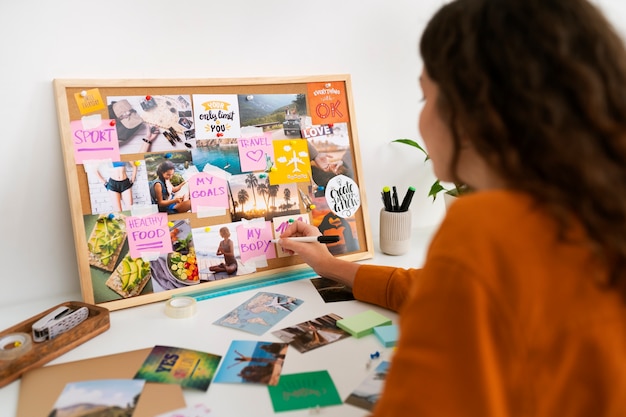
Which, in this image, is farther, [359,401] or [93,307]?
[93,307]

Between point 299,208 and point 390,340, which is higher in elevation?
point 299,208

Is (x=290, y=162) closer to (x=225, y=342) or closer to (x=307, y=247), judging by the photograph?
(x=307, y=247)

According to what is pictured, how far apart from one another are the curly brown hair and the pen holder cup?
0.69 metres

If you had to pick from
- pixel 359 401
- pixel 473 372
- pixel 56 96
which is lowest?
pixel 359 401

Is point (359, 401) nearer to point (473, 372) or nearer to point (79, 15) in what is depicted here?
point (473, 372)

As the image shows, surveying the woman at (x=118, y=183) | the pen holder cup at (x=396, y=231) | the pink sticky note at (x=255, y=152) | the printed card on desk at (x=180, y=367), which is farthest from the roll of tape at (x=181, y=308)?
the pen holder cup at (x=396, y=231)

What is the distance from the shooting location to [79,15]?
0.93 meters

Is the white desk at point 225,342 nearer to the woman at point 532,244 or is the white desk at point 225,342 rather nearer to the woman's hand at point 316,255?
the woman's hand at point 316,255

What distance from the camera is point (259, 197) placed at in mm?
1056

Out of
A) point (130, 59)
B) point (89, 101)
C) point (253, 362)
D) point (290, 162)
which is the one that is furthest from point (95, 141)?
point (253, 362)

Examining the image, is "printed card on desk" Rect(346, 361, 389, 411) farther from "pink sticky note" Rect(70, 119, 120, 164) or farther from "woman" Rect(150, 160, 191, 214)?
"pink sticky note" Rect(70, 119, 120, 164)

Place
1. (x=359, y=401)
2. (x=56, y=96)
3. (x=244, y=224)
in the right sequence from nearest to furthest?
1. (x=359, y=401)
2. (x=56, y=96)
3. (x=244, y=224)

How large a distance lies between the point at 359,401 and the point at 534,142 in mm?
398

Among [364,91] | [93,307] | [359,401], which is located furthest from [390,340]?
[364,91]
